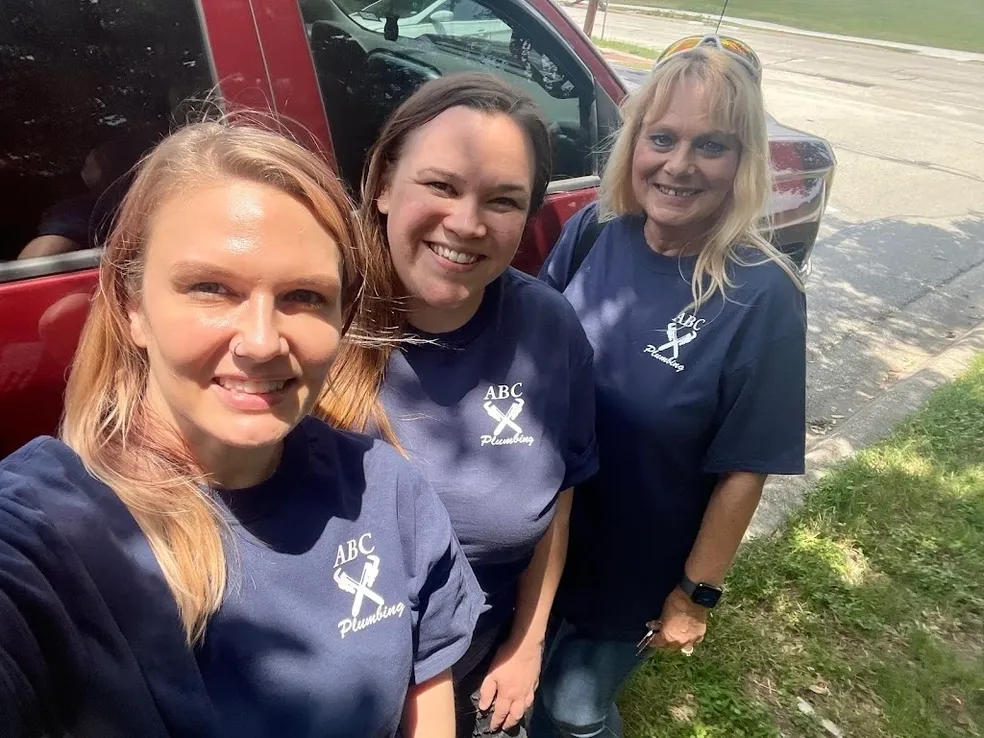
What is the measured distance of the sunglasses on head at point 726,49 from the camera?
1.84 meters

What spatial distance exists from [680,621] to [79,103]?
1835mm

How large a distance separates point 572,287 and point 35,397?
49.0 inches

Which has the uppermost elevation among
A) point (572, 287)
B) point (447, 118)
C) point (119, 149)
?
point (447, 118)

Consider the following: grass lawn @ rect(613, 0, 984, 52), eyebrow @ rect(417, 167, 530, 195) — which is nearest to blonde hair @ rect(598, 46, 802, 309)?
eyebrow @ rect(417, 167, 530, 195)

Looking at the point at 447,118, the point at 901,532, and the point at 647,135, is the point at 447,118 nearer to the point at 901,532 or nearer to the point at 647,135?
the point at 647,135

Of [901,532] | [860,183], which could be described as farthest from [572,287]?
[860,183]

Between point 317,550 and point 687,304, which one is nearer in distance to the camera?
point 317,550

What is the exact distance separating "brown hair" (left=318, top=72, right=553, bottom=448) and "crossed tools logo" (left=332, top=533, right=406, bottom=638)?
31cm

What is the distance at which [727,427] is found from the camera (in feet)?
5.50

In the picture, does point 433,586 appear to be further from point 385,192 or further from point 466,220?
point 385,192

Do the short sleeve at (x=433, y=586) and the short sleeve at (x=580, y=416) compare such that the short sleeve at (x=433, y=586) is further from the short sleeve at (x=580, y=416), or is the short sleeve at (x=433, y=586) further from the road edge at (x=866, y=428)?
the road edge at (x=866, y=428)

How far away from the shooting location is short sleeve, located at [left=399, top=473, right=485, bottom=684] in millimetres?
1190

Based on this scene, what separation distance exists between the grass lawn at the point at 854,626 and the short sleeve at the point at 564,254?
1490 mm

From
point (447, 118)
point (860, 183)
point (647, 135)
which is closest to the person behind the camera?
point (447, 118)
